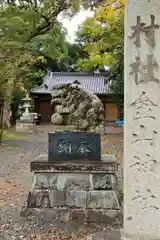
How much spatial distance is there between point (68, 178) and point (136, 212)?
239cm

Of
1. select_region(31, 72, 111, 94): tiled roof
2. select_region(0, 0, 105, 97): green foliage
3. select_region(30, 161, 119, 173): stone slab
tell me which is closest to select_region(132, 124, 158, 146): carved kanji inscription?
select_region(30, 161, 119, 173): stone slab

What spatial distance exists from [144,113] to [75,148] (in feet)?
8.76

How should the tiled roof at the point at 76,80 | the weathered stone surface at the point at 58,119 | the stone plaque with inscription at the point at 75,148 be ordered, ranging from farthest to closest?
1. the tiled roof at the point at 76,80
2. the weathered stone surface at the point at 58,119
3. the stone plaque with inscription at the point at 75,148

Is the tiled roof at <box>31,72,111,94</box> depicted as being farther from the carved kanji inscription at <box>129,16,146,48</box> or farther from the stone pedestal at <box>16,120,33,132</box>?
the carved kanji inscription at <box>129,16,146,48</box>

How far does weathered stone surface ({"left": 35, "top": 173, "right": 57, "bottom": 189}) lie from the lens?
5.78 metres

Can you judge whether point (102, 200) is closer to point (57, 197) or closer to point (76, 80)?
point (57, 197)

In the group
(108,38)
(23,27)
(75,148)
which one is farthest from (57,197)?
(108,38)

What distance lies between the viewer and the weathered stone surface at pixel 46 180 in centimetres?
578

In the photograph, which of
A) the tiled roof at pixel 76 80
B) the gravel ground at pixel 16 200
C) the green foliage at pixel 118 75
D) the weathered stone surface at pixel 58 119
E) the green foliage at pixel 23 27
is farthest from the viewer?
the tiled roof at pixel 76 80

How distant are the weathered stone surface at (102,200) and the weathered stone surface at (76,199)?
0.24 ft

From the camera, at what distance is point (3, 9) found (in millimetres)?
15453

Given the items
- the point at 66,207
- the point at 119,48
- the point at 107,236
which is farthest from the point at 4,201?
the point at 119,48

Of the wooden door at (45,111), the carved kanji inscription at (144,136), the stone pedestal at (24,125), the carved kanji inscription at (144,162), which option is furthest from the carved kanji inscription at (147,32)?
the wooden door at (45,111)

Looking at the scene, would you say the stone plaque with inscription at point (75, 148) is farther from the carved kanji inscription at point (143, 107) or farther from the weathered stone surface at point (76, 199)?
the carved kanji inscription at point (143, 107)
